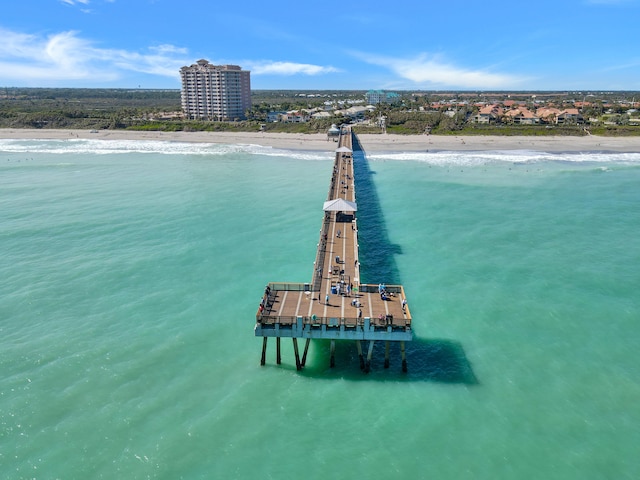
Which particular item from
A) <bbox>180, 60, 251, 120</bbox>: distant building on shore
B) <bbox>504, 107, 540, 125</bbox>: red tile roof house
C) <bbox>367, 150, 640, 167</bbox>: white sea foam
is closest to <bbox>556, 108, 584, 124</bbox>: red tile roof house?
<bbox>504, 107, 540, 125</bbox>: red tile roof house

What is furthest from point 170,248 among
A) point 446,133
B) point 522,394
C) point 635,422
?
point 446,133

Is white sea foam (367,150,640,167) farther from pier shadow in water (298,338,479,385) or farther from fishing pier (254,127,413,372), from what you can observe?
pier shadow in water (298,338,479,385)

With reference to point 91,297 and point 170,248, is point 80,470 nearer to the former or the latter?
point 91,297

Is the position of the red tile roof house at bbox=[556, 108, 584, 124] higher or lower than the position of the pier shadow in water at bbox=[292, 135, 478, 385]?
higher

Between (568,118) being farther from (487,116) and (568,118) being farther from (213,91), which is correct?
(213,91)

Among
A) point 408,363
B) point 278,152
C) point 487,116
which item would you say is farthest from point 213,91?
point 408,363
